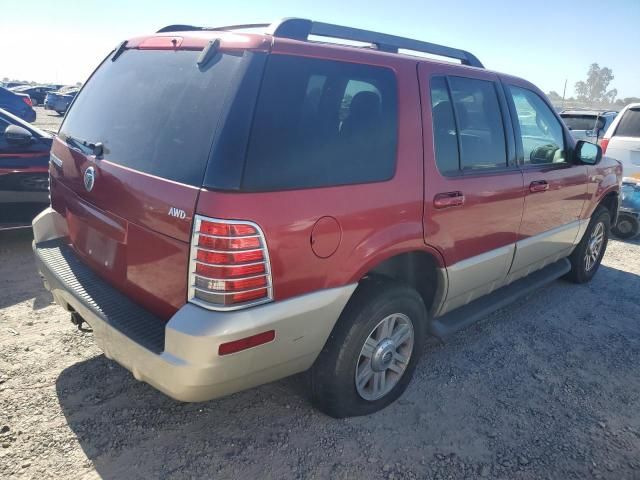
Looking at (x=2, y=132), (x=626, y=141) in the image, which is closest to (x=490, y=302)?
(x=2, y=132)

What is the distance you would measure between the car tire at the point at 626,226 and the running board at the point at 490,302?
3.04 m

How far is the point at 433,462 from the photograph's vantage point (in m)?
2.47

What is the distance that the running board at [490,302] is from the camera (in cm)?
314

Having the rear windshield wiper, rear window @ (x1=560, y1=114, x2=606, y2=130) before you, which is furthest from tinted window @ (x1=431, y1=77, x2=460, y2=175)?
rear window @ (x1=560, y1=114, x2=606, y2=130)

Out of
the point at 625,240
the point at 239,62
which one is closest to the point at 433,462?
the point at 239,62

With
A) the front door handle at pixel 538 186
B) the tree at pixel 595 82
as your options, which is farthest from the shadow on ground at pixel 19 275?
the tree at pixel 595 82

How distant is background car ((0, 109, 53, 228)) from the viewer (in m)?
4.74

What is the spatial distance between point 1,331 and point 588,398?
401 centimetres

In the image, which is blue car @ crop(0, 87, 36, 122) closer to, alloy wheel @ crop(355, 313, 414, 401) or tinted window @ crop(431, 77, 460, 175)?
tinted window @ crop(431, 77, 460, 175)

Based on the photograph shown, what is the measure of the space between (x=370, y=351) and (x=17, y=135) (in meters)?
4.16

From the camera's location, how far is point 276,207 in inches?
78.9

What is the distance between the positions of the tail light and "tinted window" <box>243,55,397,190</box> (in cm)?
20

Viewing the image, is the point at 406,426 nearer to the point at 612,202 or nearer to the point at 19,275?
the point at 19,275

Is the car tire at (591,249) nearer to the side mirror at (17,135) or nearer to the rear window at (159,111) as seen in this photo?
the rear window at (159,111)
